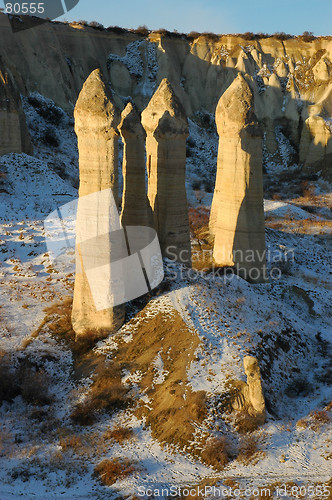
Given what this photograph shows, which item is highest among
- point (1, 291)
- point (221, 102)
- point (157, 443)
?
point (221, 102)

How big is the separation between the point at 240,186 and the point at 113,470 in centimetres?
1071

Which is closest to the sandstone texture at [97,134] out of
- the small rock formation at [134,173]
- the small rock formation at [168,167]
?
the small rock formation at [134,173]

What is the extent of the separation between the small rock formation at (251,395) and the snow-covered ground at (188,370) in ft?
1.35

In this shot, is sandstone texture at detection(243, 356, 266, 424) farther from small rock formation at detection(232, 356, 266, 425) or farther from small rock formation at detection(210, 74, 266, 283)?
small rock formation at detection(210, 74, 266, 283)

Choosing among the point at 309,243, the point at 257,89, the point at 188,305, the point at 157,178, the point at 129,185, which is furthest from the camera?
the point at 257,89

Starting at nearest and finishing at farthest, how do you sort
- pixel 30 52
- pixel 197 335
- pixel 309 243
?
pixel 197 335
pixel 309 243
pixel 30 52

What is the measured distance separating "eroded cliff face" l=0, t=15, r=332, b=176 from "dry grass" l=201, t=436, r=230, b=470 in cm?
3539

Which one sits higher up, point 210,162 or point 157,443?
point 210,162

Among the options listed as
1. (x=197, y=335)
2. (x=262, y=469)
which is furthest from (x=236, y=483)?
(x=197, y=335)

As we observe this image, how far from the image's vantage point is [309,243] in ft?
77.4

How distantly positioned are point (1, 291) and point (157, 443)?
339 inches

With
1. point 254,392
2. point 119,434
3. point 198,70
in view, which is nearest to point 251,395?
point 254,392

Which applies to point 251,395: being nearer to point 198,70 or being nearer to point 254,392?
point 254,392

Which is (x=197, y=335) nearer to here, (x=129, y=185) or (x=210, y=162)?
(x=129, y=185)
